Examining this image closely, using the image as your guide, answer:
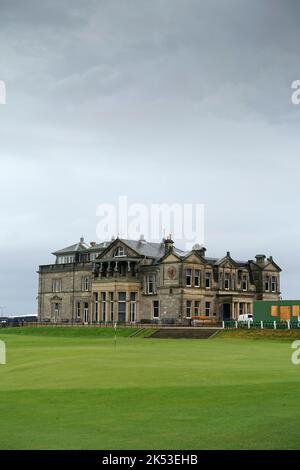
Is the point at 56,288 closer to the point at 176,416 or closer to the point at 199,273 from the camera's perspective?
the point at 199,273

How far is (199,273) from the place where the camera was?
86562mm

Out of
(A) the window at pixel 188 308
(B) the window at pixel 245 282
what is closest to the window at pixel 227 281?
(B) the window at pixel 245 282

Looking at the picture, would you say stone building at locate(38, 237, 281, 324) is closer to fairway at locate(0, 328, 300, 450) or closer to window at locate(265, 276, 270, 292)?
window at locate(265, 276, 270, 292)

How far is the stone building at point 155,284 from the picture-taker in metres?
85.6

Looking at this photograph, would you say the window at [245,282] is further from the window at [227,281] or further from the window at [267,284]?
the window at [267,284]

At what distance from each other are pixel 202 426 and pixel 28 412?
5.73 metres

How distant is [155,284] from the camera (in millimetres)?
88625

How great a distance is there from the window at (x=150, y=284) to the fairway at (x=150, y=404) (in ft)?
172

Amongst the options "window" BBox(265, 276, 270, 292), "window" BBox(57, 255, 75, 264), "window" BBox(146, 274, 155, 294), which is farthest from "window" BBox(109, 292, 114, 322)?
"window" BBox(265, 276, 270, 292)

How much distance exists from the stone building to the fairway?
49.3 metres

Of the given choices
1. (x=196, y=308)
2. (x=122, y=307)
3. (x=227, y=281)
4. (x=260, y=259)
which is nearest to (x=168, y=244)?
(x=227, y=281)

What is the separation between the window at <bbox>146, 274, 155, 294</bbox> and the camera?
89000 mm

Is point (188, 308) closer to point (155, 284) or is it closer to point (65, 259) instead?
point (155, 284)

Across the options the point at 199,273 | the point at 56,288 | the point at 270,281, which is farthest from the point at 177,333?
the point at 56,288
